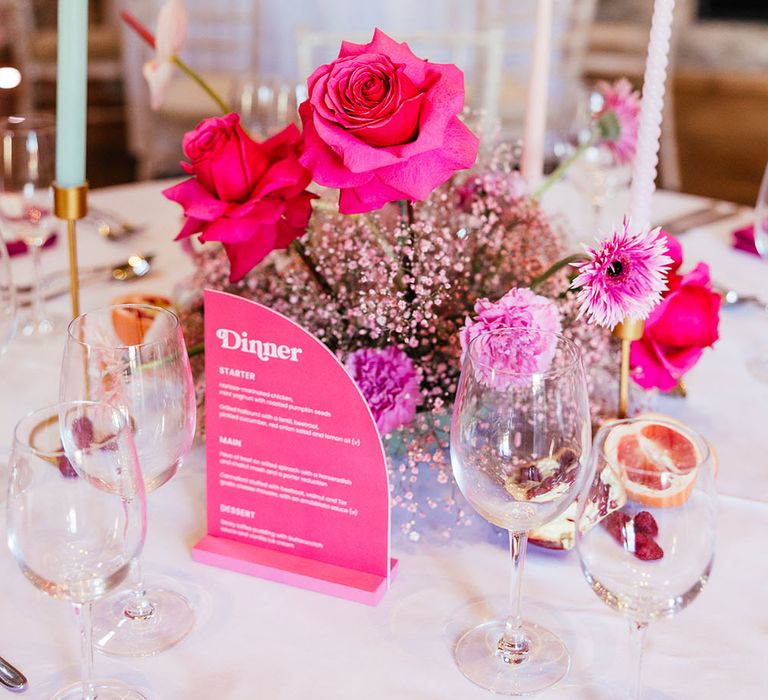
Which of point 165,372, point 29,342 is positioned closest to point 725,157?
point 29,342

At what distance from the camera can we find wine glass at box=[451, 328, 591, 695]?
0.75m

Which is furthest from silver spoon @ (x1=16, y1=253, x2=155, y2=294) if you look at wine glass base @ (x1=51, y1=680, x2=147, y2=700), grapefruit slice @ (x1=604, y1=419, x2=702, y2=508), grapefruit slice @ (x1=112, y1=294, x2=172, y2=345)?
grapefruit slice @ (x1=604, y1=419, x2=702, y2=508)

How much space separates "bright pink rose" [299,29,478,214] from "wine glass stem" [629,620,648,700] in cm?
37

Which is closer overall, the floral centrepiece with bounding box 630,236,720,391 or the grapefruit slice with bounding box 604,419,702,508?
the grapefruit slice with bounding box 604,419,702,508

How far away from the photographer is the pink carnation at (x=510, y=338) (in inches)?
A: 29.9

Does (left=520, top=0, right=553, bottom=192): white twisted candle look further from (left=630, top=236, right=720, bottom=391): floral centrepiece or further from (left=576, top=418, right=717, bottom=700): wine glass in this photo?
(left=576, top=418, right=717, bottom=700): wine glass

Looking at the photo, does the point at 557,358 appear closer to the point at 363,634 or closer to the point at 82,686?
the point at 363,634

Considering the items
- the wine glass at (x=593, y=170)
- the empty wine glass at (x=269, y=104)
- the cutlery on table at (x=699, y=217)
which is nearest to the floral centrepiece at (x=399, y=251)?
the wine glass at (x=593, y=170)

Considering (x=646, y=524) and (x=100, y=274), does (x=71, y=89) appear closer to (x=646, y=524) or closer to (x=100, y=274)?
(x=100, y=274)

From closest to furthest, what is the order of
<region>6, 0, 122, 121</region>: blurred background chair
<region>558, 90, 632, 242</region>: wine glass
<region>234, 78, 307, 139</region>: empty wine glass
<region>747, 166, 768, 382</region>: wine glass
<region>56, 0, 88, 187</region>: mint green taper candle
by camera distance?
<region>56, 0, 88, 187</region>: mint green taper candle < <region>747, 166, 768, 382</region>: wine glass < <region>558, 90, 632, 242</region>: wine glass < <region>234, 78, 307, 139</region>: empty wine glass < <region>6, 0, 122, 121</region>: blurred background chair

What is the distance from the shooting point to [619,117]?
1.45m

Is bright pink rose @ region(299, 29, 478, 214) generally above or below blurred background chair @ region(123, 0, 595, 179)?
above

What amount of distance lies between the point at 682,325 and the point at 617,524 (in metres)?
0.39

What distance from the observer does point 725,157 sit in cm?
518
